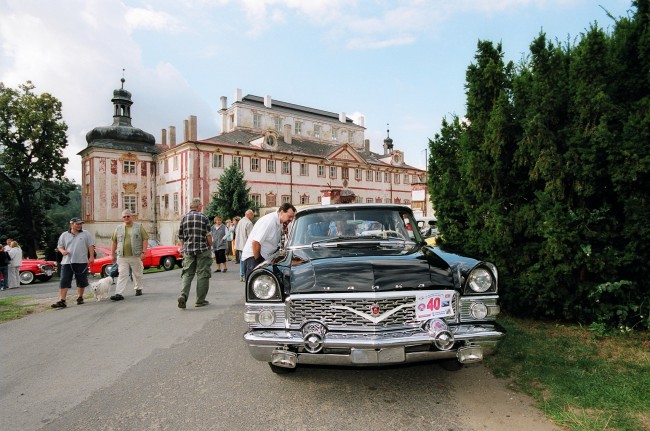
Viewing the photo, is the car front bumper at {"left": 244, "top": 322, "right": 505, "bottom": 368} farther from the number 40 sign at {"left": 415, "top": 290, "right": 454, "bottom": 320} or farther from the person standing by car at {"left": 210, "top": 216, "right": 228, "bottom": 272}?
the person standing by car at {"left": 210, "top": 216, "right": 228, "bottom": 272}

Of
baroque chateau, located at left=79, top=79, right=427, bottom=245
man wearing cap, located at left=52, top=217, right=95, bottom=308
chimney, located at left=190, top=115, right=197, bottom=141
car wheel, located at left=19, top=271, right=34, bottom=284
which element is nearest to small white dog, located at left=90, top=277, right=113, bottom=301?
man wearing cap, located at left=52, top=217, right=95, bottom=308

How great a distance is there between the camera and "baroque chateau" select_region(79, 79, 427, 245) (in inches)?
1430

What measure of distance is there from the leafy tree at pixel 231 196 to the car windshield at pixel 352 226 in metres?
26.6

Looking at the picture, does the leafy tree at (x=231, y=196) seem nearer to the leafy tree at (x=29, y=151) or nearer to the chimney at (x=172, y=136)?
the leafy tree at (x=29, y=151)

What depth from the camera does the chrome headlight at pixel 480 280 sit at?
3289 millimetres

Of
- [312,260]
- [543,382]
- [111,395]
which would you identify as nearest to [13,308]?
[111,395]

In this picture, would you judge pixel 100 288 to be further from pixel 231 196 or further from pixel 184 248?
pixel 231 196

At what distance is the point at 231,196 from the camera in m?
30.9

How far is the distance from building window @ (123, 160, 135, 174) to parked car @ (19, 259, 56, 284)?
23973mm

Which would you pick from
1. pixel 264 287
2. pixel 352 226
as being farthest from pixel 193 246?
pixel 264 287

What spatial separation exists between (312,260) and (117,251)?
652 centimetres

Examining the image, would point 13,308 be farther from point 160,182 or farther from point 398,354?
point 160,182

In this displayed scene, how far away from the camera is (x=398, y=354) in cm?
→ 284

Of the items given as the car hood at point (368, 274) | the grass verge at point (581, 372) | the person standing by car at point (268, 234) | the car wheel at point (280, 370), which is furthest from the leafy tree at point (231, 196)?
the car hood at point (368, 274)
